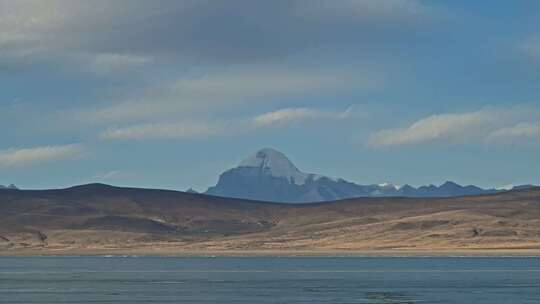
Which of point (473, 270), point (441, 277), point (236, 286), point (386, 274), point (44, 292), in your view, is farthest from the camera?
point (473, 270)

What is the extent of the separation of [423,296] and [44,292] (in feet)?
121

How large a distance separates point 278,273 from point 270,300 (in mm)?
58323

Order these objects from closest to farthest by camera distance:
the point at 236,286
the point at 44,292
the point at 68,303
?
1. the point at 68,303
2. the point at 44,292
3. the point at 236,286

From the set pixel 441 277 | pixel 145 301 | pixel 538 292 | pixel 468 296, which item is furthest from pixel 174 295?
pixel 441 277

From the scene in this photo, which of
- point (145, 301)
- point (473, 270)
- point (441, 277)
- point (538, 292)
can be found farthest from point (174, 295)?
point (473, 270)

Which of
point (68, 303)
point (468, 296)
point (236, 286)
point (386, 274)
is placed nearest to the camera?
point (68, 303)

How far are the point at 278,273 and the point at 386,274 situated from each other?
15087 mm

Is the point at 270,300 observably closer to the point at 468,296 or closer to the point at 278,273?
the point at 468,296

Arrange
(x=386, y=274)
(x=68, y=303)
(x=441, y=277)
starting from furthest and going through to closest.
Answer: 1. (x=386, y=274)
2. (x=441, y=277)
3. (x=68, y=303)

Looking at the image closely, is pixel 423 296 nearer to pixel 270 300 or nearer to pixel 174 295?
pixel 270 300

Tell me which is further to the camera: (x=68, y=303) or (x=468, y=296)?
(x=468, y=296)

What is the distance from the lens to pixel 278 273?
6220 inches

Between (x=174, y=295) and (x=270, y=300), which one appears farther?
(x=174, y=295)

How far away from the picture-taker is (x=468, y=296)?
342 feet
